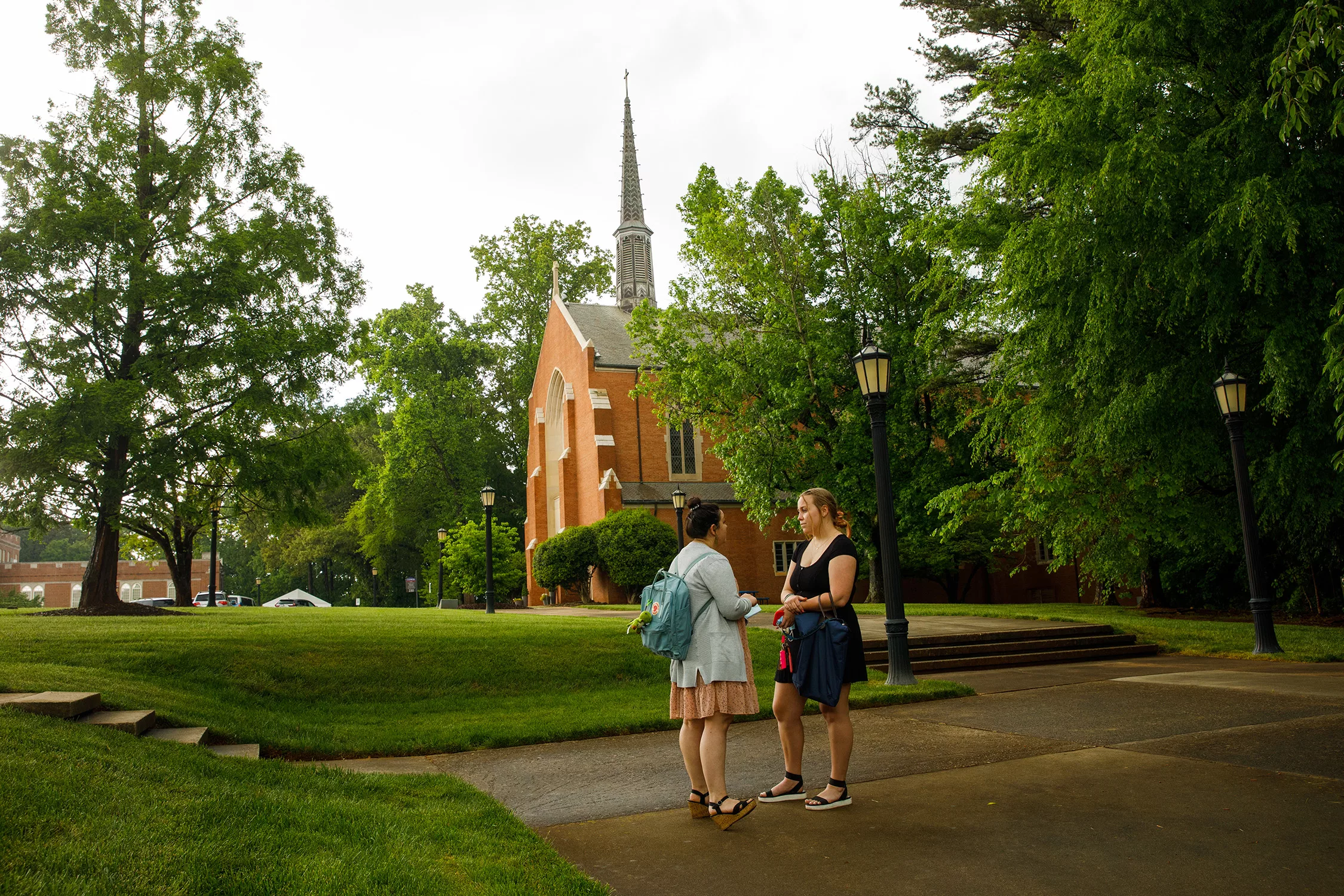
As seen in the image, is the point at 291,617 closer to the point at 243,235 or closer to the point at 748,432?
the point at 243,235

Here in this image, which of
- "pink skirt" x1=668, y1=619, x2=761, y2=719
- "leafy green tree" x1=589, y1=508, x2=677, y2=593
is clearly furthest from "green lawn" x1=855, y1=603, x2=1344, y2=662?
"pink skirt" x1=668, y1=619, x2=761, y2=719

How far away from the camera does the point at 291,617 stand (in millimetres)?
19484

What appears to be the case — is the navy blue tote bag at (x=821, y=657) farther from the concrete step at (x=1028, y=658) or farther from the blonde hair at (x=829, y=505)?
the concrete step at (x=1028, y=658)

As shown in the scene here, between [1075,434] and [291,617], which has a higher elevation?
[1075,434]

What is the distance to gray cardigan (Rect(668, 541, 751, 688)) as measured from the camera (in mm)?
4887

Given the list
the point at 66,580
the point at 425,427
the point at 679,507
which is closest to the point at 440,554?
the point at 425,427

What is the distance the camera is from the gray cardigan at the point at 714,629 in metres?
4.89

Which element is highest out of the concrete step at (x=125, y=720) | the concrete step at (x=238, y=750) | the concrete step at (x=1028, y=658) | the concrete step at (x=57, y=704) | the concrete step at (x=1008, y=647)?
the concrete step at (x=57, y=704)

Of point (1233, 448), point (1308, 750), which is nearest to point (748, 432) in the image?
point (1233, 448)

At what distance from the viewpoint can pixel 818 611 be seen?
5.13 meters

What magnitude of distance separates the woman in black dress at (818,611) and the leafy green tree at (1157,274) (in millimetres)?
9695

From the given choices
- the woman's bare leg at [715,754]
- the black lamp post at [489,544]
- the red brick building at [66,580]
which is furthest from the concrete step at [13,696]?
the red brick building at [66,580]

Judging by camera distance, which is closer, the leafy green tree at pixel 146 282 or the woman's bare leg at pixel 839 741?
the woman's bare leg at pixel 839 741

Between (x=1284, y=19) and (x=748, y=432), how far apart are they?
51.1 ft
